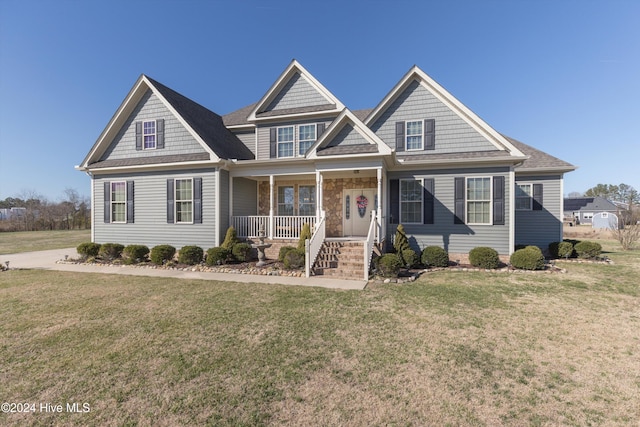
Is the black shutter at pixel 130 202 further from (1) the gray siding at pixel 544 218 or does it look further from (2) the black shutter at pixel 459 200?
(1) the gray siding at pixel 544 218

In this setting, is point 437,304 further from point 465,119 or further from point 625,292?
point 465,119

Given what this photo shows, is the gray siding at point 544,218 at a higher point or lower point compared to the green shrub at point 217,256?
higher

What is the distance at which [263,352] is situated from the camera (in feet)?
13.4

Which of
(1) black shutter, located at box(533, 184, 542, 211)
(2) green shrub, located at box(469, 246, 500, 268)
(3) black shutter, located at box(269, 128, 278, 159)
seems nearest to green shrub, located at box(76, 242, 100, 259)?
(3) black shutter, located at box(269, 128, 278, 159)

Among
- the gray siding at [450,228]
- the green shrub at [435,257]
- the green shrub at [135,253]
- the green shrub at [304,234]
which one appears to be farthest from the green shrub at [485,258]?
the green shrub at [135,253]

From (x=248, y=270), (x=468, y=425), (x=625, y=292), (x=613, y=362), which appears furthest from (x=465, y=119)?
(x=468, y=425)

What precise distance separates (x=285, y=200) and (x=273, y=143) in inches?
112

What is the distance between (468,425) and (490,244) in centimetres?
950

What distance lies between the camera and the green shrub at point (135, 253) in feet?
36.1

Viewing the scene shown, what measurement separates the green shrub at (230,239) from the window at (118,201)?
556 cm

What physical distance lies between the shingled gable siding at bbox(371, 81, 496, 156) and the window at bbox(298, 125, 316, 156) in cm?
282

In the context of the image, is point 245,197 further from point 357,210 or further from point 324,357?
point 324,357

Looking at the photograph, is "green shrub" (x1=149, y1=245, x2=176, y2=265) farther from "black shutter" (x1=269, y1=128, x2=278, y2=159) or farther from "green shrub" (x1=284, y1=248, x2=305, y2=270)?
"black shutter" (x1=269, y1=128, x2=278, y2=159)

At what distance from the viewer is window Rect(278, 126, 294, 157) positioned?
1328 cm
